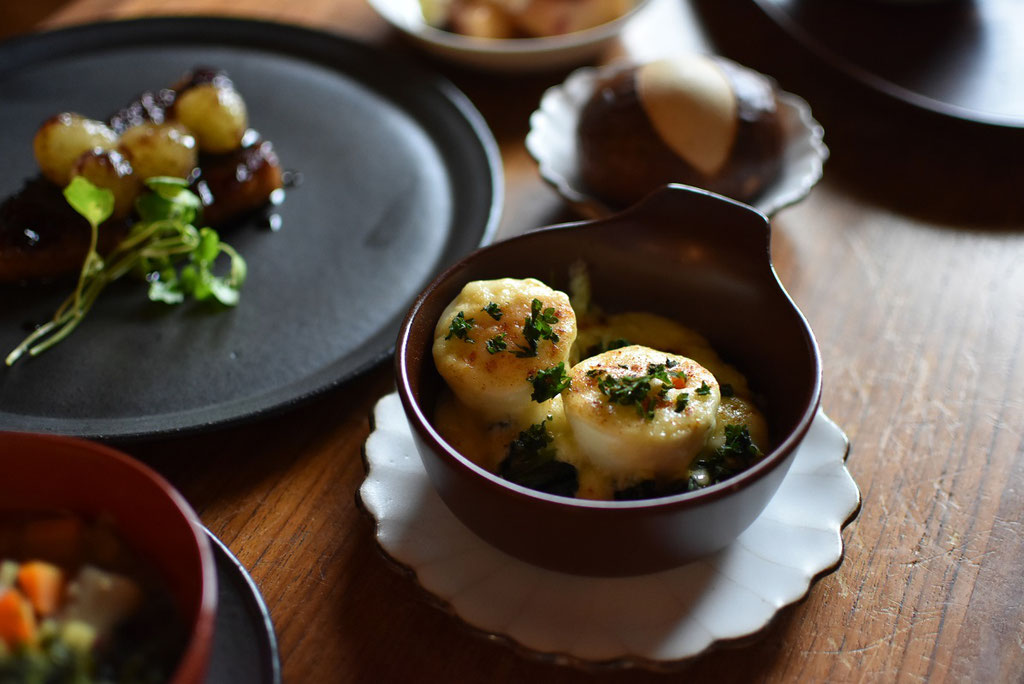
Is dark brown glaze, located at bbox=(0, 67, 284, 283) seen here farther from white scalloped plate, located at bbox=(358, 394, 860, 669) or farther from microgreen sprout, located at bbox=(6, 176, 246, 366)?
white scalloped plate, located at bbox=(358, 394, 860, 669)

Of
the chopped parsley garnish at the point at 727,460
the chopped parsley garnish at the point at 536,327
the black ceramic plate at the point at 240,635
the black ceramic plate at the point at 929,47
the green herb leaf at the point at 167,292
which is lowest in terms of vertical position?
the black ceramic plate at the point at 929,47

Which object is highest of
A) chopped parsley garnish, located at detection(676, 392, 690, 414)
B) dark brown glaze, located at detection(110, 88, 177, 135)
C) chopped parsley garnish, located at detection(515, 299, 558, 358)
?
chopped parsley garnish, located at detection(515, 299, 558, 358)

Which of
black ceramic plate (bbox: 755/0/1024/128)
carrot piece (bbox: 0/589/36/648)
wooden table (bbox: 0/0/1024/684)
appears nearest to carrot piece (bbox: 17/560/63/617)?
carrot piece (bbox: 0/589/36/648)

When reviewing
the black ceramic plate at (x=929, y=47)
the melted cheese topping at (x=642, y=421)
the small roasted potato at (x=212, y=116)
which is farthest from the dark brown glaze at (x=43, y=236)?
the black ceramic plate at (x=929, y=47)

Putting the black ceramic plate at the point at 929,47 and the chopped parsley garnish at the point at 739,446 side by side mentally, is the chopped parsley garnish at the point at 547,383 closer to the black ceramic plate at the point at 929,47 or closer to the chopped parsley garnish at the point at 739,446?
the chopped parsley garnish at the point at 739,446

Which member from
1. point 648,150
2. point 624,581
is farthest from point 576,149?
point 624,581

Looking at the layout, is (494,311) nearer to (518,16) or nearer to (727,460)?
(727,460)
